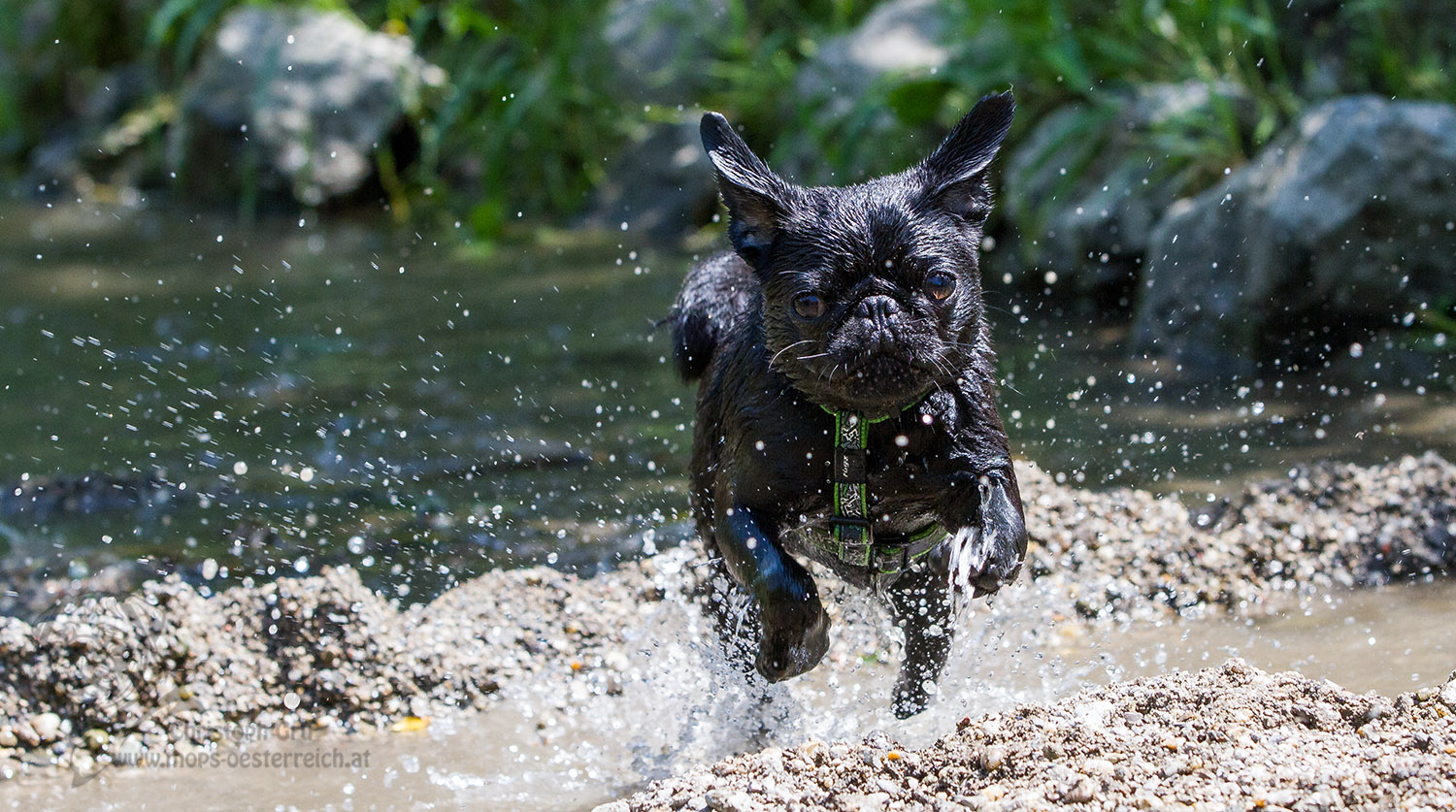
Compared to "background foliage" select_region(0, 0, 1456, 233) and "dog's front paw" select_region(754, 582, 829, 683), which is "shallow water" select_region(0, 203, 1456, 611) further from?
"dog's front paw" select_region(754, 582, 829, 683)

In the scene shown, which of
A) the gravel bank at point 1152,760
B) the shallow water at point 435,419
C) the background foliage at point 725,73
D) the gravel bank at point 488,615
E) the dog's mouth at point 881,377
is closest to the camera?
the gravel bank at point 1152,760

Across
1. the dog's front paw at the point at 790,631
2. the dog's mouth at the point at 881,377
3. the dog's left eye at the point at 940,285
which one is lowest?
the dog's front paw at the point at 790,631

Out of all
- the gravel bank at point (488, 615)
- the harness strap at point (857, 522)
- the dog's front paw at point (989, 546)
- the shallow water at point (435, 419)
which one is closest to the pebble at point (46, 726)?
the gravel bank at point (488, 615)

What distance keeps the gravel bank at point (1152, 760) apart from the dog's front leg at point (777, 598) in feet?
0.74

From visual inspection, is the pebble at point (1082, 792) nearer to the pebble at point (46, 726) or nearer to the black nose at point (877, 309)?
the black nose at point (877, 309)

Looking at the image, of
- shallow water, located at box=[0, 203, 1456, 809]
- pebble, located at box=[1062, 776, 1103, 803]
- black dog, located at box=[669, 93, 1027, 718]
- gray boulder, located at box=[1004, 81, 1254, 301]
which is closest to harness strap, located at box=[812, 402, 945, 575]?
black dog, located at box=[669, 93, 1027, 718]

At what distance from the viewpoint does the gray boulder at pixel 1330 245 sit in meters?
6.78

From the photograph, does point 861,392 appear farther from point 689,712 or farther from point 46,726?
point 46,726

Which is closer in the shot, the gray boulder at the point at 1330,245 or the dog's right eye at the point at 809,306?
the dog's right eye at the point at 809,306

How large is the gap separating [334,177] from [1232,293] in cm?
853

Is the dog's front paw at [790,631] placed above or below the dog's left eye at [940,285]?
below

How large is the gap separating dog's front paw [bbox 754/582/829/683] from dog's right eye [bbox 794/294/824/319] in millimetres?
654

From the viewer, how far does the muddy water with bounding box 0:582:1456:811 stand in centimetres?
387

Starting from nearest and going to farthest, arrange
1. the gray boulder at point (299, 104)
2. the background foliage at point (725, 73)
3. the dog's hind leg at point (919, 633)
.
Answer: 1. the dog's hind leg at point (919, 633)
2. the background foliage at point (725, 73)
3. the gray boulder at point (299, 104)
